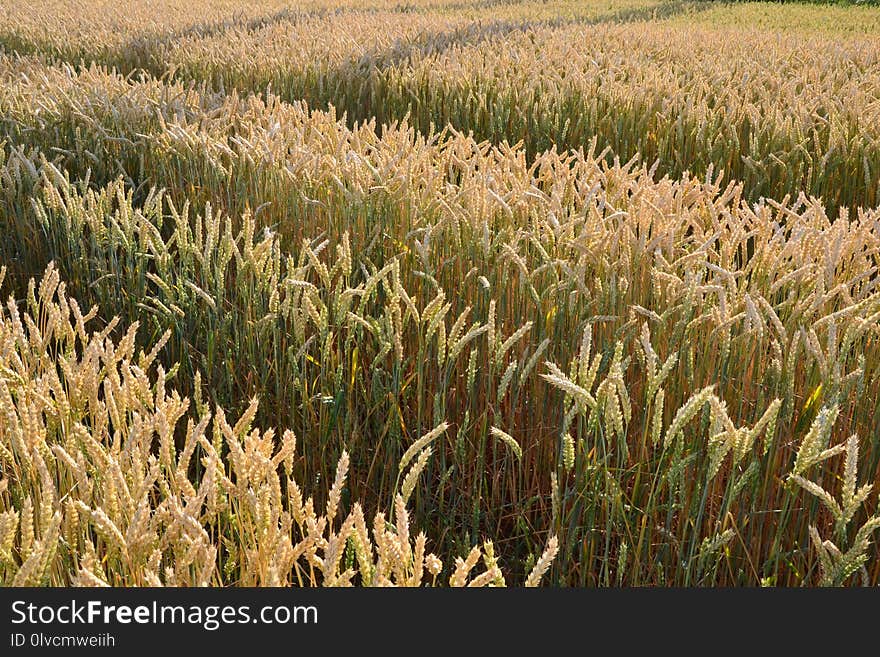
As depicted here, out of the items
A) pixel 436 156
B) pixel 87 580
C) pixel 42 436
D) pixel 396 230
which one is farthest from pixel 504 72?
pixel 87 580

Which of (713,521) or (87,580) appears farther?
(713,521)

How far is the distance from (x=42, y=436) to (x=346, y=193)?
1176 mm

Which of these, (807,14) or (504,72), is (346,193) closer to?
(504,72)

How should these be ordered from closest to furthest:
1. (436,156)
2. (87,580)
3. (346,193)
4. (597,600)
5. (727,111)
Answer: (87,580) < (597,600) < (346,193) < (436,156) < (727,111)

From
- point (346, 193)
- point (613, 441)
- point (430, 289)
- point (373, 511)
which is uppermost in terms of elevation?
point (346, 193)

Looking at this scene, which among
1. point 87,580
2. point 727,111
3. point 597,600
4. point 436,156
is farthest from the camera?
point 727,111

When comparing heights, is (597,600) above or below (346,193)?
below

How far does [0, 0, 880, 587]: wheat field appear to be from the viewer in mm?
1034

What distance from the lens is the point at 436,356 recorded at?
180 centimetres

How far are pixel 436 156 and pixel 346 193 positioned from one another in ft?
1.89

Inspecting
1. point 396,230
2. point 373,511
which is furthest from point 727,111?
point 373,511

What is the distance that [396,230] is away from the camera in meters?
2.20

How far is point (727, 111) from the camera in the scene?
359cm

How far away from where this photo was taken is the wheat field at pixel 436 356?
103 centimetres
